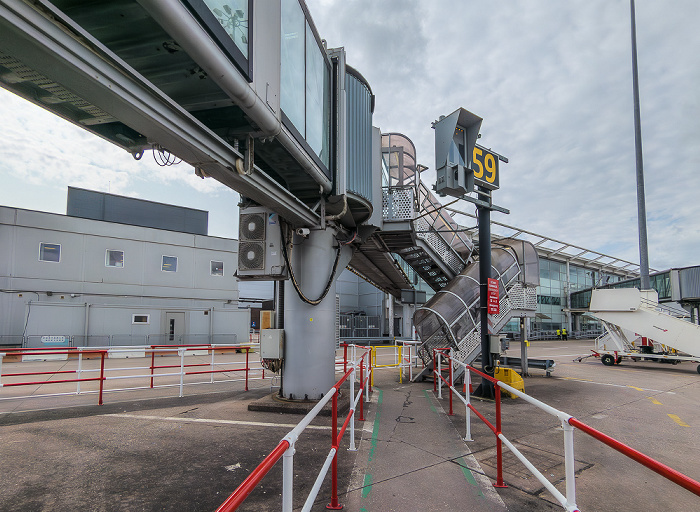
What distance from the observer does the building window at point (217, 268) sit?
979 inches

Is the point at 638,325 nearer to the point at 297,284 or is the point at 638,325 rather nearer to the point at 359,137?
the point at 359,137

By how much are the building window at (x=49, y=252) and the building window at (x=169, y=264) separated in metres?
4.81

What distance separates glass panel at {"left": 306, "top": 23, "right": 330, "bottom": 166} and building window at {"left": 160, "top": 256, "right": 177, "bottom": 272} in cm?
1858

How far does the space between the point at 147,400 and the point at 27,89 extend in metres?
7.42

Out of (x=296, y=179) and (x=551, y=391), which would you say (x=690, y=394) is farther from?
(x=296, y=179)

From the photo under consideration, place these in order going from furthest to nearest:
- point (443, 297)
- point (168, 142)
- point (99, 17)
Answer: point (443, 297)
point (168, 142)
point (99, 17)

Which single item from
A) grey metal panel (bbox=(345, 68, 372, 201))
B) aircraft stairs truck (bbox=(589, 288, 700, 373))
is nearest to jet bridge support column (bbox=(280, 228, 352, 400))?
grey metal panel (bbox=(345, 68, 372, 201))

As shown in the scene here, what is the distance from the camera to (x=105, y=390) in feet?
34.7

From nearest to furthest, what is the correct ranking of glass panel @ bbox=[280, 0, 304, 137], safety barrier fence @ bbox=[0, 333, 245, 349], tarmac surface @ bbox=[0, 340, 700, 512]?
tarmac surface @ bbox=[0, 340, 700, 512], glass panel @ bbox=[280, 0, 304, 137], safety barrier fence @ bbox=[0, 333, 245, 349]

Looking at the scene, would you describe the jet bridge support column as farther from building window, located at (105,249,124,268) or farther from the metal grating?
building window, located at (105,249,124,268)

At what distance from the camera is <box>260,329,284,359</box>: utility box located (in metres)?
8.12

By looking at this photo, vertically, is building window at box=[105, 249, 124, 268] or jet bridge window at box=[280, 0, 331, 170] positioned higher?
jet bridge window at box=[280, 0, 331, 170]

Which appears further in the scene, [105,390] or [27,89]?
[105,390]

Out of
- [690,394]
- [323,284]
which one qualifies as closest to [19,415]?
[323,284]
